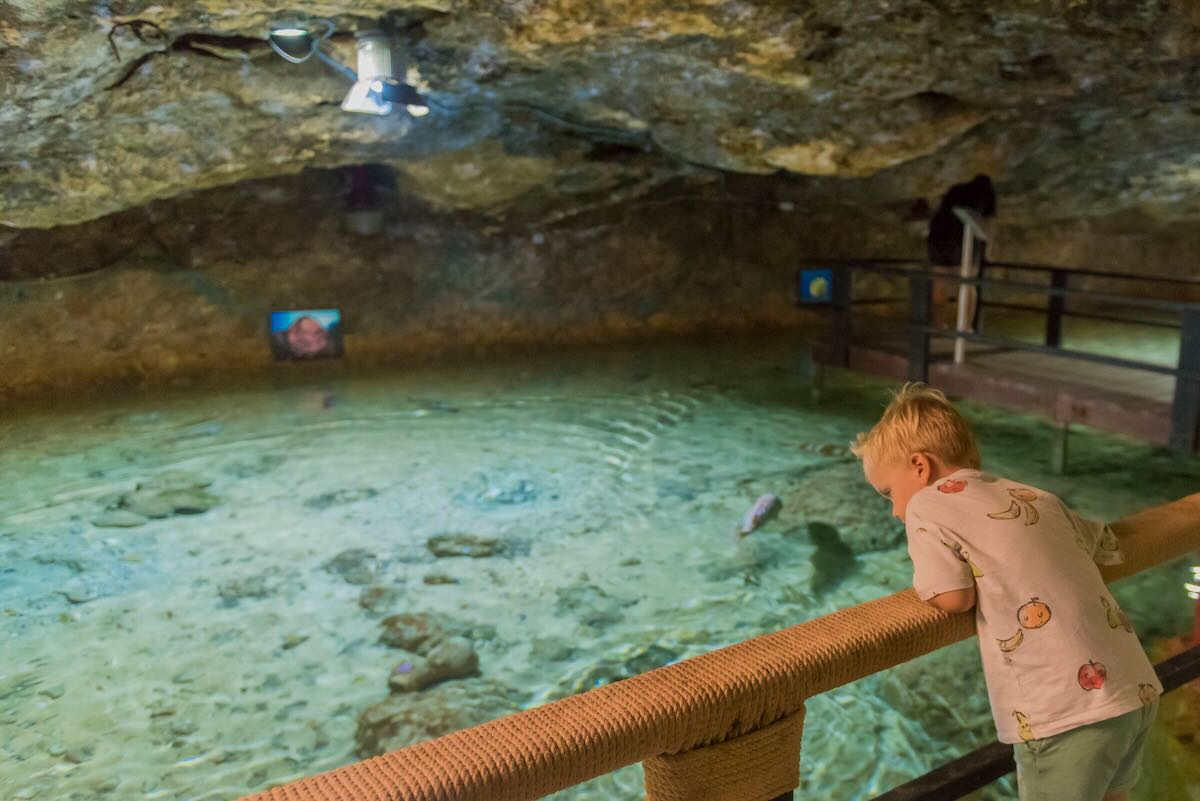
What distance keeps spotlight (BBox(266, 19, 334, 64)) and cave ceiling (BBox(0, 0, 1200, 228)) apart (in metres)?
0.10

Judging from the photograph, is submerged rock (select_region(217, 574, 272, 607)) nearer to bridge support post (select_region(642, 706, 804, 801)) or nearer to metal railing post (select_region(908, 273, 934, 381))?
bridge support post (select_region(642, 706, 804, 801))

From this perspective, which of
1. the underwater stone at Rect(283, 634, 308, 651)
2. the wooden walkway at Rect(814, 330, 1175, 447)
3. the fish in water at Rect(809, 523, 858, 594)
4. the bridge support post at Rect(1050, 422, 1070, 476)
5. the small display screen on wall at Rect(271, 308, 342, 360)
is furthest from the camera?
the small display screen on wall at Rect(271, 308, 342, 360)

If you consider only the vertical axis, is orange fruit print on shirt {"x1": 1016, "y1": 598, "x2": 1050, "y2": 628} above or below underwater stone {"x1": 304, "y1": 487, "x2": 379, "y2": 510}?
above

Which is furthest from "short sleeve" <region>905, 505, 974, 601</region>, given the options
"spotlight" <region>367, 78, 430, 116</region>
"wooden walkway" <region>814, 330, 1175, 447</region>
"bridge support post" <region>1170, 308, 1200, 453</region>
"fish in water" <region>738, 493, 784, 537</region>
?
"wooden walkway" <region>814, 330, 1175, 447</region>

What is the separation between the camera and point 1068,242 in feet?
39.1

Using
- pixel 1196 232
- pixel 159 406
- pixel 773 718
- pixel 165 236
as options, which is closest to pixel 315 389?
pixel 159 406

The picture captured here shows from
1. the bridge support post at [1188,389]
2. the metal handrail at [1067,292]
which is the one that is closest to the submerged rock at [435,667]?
the metal handrail at [1067,292]

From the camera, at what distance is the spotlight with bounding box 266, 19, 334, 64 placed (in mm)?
4957

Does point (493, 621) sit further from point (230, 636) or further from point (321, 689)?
point (230, 636)

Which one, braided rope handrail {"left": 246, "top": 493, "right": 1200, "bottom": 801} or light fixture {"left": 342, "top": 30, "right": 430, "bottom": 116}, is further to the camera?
light fixture {"left": 342, "top": 30, "right": 430, "bottom": 116}

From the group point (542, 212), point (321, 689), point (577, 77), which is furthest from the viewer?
point (542, 212)

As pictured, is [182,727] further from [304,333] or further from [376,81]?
[304,333]

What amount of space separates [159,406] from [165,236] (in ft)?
6.54

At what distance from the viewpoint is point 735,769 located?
49.8 inches
